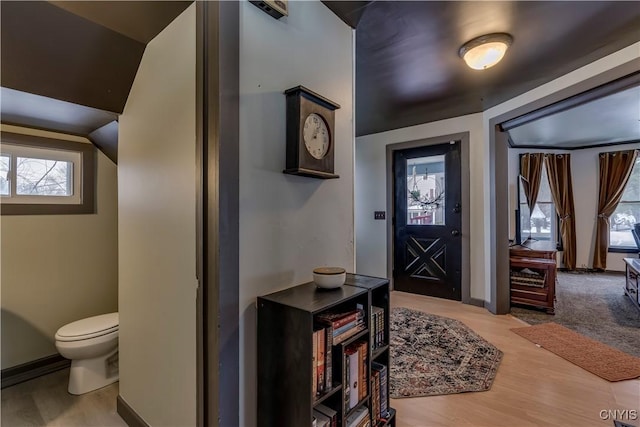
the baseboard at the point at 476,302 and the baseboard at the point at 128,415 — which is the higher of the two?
the baseboard at the point at 476,302

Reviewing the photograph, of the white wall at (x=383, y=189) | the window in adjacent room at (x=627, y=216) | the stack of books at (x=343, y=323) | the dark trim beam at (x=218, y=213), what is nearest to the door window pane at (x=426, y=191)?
the white wall at (x=383, y=189)

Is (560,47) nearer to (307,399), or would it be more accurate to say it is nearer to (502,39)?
(502,39)

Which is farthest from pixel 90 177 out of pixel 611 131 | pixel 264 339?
pixel 611 131

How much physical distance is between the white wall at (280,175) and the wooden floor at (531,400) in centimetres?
100

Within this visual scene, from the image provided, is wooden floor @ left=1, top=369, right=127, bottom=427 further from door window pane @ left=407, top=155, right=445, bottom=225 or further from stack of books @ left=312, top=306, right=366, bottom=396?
door window pane @ left=407, top=155, right=445, bottom=225

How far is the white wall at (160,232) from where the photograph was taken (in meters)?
1.25

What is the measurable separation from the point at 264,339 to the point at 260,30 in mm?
1287

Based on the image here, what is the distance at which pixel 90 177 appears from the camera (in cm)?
248

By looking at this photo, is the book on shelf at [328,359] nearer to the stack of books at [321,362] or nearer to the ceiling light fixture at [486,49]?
the stack of books at [321,362]

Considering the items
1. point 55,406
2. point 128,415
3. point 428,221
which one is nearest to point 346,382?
point 128,415

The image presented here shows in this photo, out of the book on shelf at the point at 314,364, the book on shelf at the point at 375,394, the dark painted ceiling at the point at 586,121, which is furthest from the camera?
the dark painted ceiling at the point at 586,121

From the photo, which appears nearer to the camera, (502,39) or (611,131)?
(502,39)

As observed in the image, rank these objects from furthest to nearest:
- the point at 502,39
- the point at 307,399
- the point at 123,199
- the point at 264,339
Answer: the point at 502,39, the point at 123,199, the point at 264,339, the point at 307,399

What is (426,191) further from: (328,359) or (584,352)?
(328,359)
